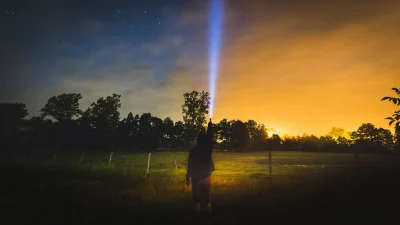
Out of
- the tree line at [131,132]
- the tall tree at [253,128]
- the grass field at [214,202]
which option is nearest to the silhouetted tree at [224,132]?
the tree line at [131,132]

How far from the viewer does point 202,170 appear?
8.10 m

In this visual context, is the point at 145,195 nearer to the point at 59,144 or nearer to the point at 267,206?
the point at 267,206

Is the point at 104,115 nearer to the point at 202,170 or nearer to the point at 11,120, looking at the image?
the point at 11,120

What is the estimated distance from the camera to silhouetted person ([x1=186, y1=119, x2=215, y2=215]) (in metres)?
8.02

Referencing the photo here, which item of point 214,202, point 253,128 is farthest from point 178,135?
point 214,202

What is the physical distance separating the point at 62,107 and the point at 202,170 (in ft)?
387

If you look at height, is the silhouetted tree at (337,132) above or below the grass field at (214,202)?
above

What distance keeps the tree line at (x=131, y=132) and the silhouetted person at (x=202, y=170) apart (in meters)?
67.5

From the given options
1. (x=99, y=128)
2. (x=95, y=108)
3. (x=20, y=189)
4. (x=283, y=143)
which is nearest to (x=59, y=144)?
(x=99, y=128)

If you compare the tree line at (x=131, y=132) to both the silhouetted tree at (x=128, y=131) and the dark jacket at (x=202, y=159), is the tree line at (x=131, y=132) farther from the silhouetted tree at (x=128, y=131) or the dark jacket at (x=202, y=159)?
the dark jacket at (x=202, y=159)

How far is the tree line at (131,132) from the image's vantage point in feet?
286

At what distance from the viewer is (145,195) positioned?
11172 mm

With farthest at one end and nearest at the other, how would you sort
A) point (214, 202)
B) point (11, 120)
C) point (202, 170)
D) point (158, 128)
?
point (158, 128) < point (11, 120) < point (214, 202) < point (202, 170)

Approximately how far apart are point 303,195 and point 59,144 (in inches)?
3480
